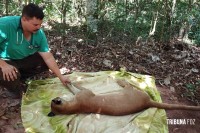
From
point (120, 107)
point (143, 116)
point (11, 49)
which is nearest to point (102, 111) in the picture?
point (120, 107)

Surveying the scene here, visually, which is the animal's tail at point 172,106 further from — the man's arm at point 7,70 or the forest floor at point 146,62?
the man's arm at point 7,70

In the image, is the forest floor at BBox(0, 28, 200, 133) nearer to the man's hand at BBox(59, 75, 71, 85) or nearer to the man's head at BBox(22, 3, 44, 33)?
the man's hand at BBox(59, 75, 71, 85)

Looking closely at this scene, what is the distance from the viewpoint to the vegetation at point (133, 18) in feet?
21.9

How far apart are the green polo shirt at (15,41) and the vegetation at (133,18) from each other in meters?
2.11

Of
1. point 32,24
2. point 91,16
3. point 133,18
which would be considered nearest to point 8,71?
point 32,24

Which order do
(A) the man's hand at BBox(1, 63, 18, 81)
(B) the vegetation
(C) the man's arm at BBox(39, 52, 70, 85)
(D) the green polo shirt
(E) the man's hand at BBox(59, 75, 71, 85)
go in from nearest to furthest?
(A) the man's hand at BBox(1, 63, 18, 81) → (D) the green polo shirt → (C) the man's arm at BBox(39, 52, 70, 85) → (E) the man's hand at BBox(59, 75, 71, 85) → (B) the vegetation

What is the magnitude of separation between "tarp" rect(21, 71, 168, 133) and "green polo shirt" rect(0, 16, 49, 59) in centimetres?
55

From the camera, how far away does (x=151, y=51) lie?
249 inches

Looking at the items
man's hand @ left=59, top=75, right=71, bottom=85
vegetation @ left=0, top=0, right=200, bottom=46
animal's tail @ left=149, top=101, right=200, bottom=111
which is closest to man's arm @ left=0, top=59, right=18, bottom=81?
man's hand @ left=59, top=75, right=71, bottom=85

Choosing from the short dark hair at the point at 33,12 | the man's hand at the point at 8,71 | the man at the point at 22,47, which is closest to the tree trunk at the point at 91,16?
the man at the point at 22,47

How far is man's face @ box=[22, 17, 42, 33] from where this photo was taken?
3834mm

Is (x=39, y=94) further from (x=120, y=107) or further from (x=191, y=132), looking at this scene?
(x=191, y=132)

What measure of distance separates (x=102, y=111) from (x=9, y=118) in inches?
47.8

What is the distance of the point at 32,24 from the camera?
3.87 m
